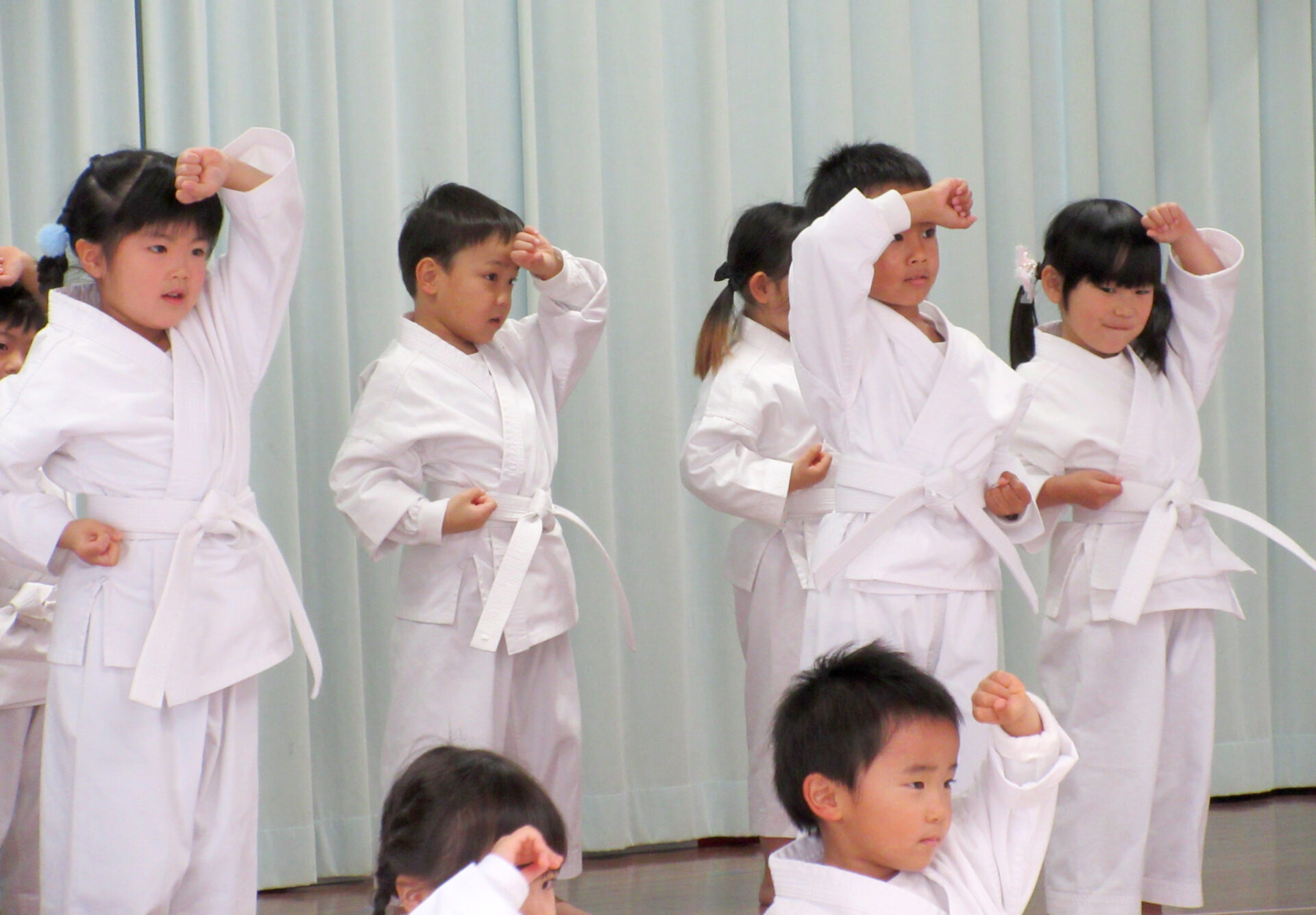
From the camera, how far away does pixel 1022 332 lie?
2482mm

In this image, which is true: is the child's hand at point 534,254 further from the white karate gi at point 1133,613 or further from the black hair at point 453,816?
the black hair at point 453,816

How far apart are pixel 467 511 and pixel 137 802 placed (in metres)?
0.66

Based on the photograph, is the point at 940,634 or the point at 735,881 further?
the point at 735,881

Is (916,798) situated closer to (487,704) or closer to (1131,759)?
(1131,759)

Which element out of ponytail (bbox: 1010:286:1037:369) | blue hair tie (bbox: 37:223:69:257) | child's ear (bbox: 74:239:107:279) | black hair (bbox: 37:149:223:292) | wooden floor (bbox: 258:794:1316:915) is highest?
black hair (bbox: 37:149:223:292)

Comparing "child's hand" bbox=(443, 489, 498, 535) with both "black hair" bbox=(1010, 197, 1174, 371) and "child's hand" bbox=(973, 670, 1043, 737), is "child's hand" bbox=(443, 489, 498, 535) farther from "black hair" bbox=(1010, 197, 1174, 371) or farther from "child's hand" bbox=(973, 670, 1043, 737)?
"black hair" bbox=(1010, 197, 1174, 371)

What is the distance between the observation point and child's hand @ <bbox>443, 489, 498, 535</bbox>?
2.22 meters

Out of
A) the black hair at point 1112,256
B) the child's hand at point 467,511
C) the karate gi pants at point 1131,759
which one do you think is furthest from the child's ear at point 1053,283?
the child's hand at point 467,511

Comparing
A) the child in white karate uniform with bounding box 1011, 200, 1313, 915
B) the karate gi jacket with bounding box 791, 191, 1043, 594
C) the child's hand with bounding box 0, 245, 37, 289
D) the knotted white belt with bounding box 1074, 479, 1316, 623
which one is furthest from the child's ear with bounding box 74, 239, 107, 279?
the knotted white belt with bounding box 1074, 479, 1316, 623

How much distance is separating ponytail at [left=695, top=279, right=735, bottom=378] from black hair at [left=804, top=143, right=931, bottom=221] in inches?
18.6

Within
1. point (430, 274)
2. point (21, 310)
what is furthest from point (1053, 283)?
point (21, 310)

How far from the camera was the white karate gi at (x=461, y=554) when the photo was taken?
90.3 inches

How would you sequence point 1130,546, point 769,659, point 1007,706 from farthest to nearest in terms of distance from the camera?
point 769,659 < point 1130,546 < point 1007,706

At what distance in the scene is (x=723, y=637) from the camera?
121 inches
